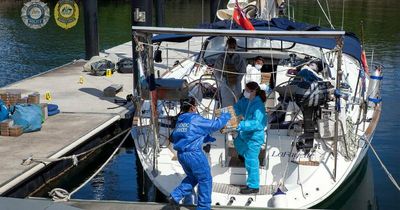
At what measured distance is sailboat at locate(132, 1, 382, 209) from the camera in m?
8.22

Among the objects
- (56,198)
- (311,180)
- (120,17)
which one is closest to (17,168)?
(56,198)

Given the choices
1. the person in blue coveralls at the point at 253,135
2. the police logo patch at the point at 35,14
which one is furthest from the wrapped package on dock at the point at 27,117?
the police logo patch at the point at 35,14

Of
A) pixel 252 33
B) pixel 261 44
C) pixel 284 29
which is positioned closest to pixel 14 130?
pixel 261 44

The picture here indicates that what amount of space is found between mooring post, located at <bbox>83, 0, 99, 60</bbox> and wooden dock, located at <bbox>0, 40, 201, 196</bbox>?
793mm

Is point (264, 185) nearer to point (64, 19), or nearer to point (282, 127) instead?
point (282, 127)

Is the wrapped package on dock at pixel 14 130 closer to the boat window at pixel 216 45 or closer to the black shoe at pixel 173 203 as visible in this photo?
the boat window at pixel 216 45

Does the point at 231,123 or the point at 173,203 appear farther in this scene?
the point at 231,123

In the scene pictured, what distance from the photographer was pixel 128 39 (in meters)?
33.1

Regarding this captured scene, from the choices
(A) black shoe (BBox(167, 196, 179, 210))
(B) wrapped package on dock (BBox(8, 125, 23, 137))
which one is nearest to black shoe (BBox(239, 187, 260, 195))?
(A) black shoe (BBox(167, 196, 179, 210))

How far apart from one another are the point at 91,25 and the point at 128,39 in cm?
1304

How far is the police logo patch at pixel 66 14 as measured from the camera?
1994cm

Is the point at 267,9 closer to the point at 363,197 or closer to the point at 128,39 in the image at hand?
the point at 363,197

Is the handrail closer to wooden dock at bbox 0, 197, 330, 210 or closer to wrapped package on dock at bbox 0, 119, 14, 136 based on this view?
wooden dock at bbox 0, 197, 330, 210

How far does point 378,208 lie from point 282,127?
224 cm
